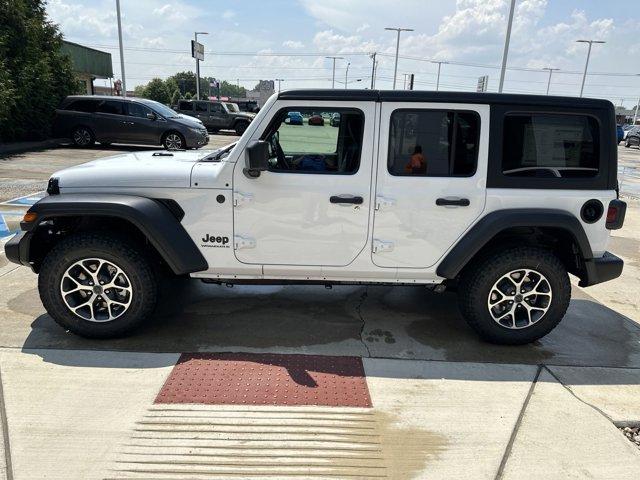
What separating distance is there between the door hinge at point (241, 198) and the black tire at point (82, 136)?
1404 centimetres

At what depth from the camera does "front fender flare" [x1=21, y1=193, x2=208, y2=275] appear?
338 centimetres

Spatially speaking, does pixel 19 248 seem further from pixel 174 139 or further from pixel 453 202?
pixel 174 139

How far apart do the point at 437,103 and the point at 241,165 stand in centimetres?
146

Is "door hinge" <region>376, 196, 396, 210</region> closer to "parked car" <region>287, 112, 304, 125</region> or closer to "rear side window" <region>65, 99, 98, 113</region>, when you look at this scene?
"parked car" <region>287, 112, 304, 125</region>

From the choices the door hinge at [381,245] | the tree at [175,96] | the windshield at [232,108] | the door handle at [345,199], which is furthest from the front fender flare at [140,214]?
the tree at [175,96]

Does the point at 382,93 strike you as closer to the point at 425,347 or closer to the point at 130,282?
the point at 425,347

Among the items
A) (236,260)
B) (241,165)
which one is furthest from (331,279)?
(241,165)

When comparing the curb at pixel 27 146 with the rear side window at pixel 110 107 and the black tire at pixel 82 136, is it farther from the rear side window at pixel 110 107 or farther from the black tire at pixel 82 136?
the rear side window at pixel 110 107

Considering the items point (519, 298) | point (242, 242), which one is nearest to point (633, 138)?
point (519, 298)

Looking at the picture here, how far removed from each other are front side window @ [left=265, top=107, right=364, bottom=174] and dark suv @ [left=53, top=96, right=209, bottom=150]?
12.5 metres

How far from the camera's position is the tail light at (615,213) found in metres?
3.62

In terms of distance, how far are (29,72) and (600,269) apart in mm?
16190

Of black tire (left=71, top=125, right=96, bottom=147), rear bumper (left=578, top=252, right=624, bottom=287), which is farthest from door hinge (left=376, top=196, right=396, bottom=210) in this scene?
black tire (left=71, top=125, right=96, bottom=147)

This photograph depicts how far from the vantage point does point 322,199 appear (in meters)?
3.54
